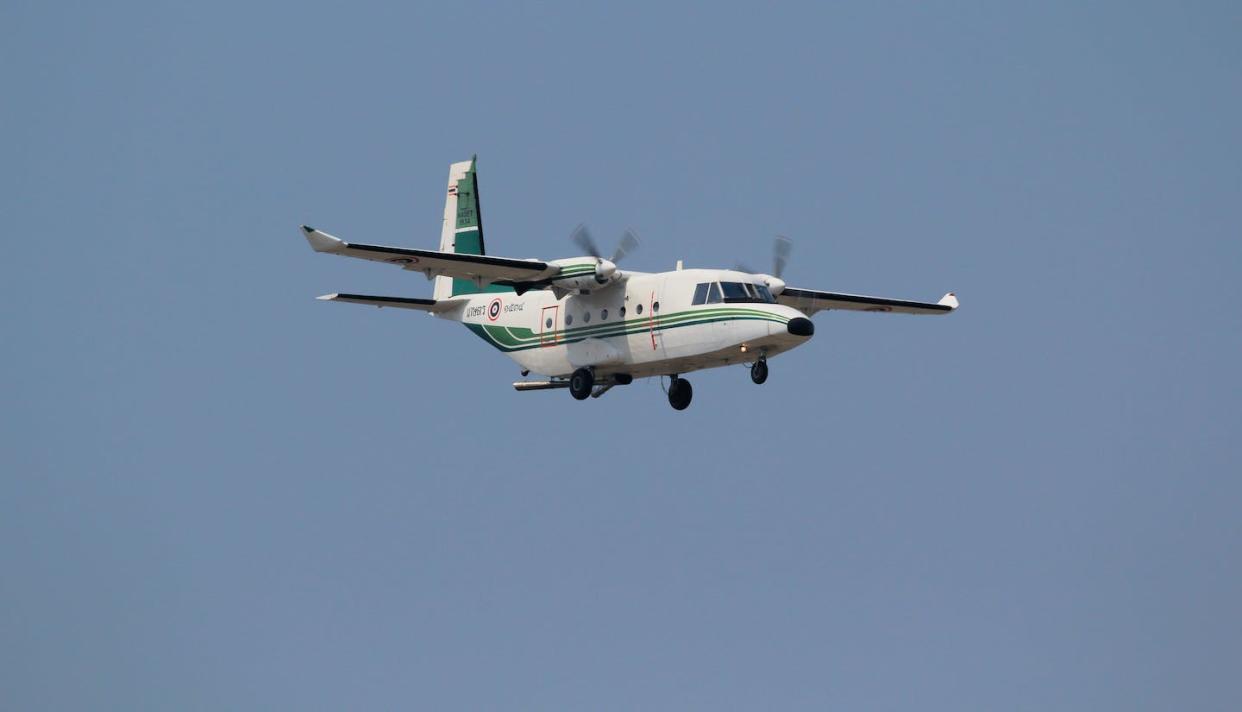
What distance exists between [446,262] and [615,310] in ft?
11.2

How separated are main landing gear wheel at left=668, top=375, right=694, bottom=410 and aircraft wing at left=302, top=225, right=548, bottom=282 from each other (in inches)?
127

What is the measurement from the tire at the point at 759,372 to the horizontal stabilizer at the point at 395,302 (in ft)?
25.7

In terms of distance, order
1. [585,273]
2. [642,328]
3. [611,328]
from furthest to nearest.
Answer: [611,328] → [585,273] → [642,328]

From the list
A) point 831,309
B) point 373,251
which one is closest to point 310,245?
point 373,251

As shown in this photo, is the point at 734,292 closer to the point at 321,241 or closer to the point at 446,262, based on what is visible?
the point at 446,262

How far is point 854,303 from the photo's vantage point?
117 feet

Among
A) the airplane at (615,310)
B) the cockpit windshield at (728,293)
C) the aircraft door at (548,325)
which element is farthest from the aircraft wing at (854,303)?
the aircraft door at (548,325)

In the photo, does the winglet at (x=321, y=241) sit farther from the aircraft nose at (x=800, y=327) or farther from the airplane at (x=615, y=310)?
the aircraft nose at (x=800, y=327)

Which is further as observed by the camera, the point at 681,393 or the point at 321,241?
the point at 681,393

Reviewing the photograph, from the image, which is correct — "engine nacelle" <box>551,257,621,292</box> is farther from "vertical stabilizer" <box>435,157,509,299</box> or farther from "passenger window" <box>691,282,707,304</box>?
"vertical stabilizer" <box>435,157,509,299</box>

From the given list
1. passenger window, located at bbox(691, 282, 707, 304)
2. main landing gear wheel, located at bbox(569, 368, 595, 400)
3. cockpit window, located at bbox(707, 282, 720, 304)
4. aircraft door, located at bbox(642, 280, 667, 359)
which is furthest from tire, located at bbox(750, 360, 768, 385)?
main landing gear wheel, located at bbox(569, 368, 595, 400)

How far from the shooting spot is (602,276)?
1289 inches

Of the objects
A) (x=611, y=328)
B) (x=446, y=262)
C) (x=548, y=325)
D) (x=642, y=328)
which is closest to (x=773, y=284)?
(x=642, y=328)

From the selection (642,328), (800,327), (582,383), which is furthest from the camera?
(582,383)
